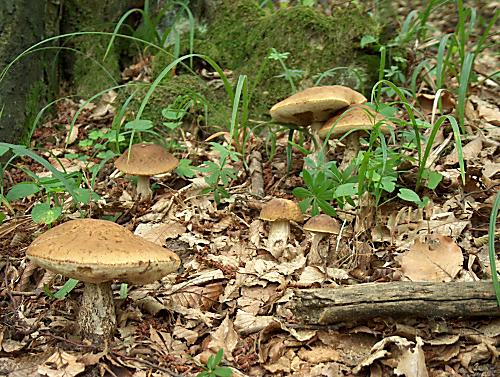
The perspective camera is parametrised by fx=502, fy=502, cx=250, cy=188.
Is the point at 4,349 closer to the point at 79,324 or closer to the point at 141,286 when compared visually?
the point at 79,324

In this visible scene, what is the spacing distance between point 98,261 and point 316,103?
2.22 metres

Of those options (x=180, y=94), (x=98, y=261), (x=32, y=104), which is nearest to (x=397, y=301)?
(x=98, y=261)

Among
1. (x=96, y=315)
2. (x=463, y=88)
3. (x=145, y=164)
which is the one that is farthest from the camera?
(x=145, y=164)

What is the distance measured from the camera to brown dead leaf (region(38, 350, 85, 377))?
245 cm

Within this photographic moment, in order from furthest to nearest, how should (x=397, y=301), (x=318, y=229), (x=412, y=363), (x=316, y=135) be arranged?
(x=316, y=135)
(x=318, y=229)
(x=397, y=301)
(x=412, y=363)

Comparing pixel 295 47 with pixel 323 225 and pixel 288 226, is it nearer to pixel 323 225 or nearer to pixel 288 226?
pixel 288 226

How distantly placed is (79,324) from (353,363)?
1.48 m

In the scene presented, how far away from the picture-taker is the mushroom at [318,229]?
3.30 metres

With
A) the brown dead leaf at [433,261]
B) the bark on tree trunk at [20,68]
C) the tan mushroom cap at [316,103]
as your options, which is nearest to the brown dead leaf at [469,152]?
the tan mushroom cap at [316,103]

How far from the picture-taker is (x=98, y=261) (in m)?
2.28

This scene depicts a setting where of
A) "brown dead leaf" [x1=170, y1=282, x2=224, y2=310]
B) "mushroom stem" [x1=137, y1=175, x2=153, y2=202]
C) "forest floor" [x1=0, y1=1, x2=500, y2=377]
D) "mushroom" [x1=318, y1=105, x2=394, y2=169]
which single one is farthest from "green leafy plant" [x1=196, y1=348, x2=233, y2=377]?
"mushroom stem" [x1=137, y1=175, x2=153, y2=202]

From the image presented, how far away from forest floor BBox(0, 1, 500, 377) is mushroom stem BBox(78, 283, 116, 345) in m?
0.08

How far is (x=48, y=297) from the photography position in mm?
3150

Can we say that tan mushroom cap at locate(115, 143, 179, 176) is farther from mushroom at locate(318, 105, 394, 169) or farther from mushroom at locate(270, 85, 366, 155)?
mushroom at locate(318, 105, 394, 169)
